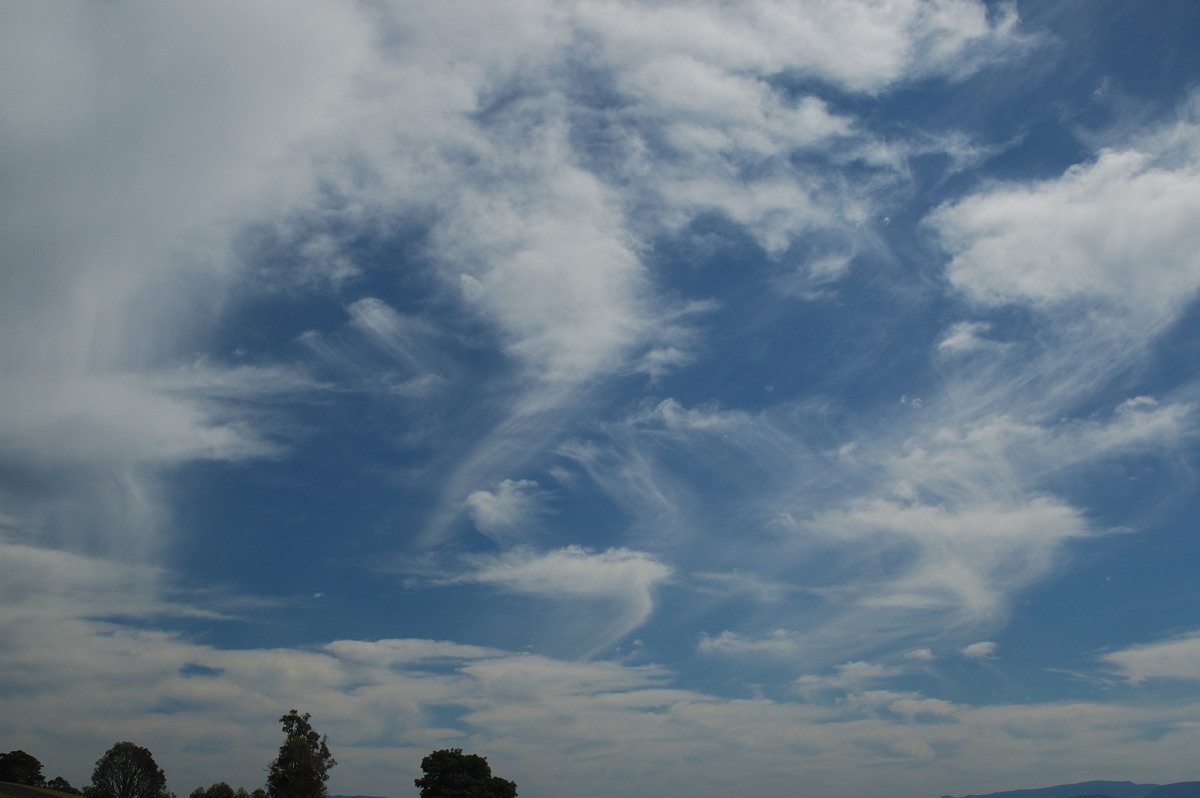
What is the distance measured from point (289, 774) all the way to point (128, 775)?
58.5m

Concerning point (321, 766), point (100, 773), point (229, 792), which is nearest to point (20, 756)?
point (100, 773)

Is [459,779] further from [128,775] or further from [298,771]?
[128,775]

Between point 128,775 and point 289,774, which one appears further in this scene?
point 128,775

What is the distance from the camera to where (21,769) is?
445ft

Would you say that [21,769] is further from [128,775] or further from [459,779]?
[459,779]

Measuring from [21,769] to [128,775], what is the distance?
2498cm

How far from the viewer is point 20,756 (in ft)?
453

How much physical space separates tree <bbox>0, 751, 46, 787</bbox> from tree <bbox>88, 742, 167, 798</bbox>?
1652 centimetres

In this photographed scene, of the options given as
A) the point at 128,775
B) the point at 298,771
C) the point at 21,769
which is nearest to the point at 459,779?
Answer: the point at 298,771

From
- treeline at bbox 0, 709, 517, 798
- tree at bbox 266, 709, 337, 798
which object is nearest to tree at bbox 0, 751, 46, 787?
treeline at bbox 0, 709, 517, 798

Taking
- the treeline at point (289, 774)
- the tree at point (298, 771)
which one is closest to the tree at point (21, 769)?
the treeline at point (289, 774)

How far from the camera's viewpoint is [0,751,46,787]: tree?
132 m

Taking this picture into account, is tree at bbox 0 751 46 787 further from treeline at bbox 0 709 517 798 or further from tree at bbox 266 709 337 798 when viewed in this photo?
tree at bbox 266 709 337 798

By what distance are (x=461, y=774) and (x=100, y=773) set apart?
224 ft
